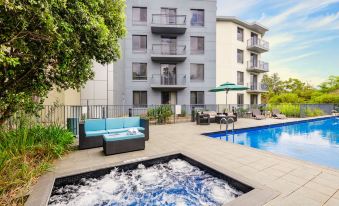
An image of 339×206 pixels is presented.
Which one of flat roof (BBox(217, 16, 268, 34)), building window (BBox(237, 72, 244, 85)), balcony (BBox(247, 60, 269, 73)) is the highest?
flat roof (BBox(217, 16, 268, 34))

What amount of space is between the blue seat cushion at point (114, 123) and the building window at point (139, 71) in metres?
10.8

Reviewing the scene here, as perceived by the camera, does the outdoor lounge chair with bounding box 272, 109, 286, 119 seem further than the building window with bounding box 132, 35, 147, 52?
No

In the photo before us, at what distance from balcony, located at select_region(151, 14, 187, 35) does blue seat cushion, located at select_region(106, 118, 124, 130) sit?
12.4m

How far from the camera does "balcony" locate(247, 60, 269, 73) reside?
20975 millimetres

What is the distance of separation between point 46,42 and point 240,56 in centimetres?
2142

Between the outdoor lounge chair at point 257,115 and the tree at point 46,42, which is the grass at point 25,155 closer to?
the tree at point 46,42

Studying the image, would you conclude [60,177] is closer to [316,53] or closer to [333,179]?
[333,179]

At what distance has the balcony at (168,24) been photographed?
16.1m

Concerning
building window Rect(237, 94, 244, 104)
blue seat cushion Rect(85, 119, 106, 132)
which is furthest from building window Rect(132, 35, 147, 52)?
building window Rect(237, 94, 244, 104)

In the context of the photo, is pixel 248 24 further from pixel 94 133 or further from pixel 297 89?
pixel 94 133

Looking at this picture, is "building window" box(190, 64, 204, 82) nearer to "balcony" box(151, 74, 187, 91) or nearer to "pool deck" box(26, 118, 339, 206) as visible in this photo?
"balcony" box(151, 74, 187, 91)

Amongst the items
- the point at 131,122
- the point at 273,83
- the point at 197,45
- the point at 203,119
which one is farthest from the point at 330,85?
the point at 131,122

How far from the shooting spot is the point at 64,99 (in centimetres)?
1120

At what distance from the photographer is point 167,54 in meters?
16.8
